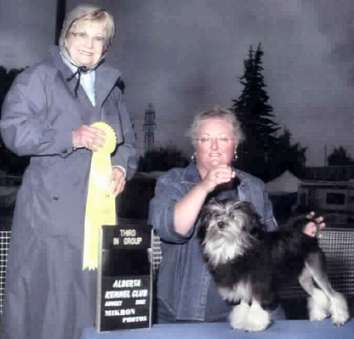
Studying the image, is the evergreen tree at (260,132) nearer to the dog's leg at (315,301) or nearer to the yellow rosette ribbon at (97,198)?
the dog's leg at (315,301)

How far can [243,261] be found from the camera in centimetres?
190

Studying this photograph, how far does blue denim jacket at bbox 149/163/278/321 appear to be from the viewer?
228cm

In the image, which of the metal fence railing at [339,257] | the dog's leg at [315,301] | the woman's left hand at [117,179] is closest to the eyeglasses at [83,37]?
the woman's left hand at [117,179]

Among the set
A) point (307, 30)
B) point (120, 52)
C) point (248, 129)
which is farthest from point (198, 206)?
point (307, 30)

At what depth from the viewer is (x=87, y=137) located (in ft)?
6.56

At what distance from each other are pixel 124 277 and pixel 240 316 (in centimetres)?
39

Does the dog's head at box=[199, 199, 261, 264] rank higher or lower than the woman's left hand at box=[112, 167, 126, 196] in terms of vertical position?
lower

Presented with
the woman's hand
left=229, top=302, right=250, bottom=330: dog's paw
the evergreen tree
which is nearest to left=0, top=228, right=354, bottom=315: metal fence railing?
the evergreen tree

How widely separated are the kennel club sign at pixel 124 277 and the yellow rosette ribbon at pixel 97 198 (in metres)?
0.17

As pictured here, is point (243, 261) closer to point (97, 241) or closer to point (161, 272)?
point (97, 241)

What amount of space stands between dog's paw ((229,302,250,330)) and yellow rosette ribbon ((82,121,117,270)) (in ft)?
1.47

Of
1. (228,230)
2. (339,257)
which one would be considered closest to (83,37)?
(228,230)

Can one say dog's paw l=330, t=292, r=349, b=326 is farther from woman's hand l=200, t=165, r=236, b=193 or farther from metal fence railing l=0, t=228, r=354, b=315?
metal fence railing l=0, t=228, r=354, b=315

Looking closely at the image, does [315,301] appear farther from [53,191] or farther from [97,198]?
[53,191]
